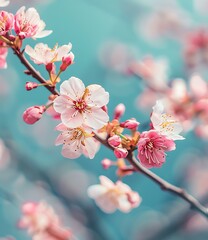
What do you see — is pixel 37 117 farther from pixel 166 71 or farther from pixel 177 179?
pixel 166 71

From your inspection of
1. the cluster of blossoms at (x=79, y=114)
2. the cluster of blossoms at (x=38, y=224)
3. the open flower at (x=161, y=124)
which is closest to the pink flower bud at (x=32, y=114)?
the cluster of blossoms at (x=79, y=114)

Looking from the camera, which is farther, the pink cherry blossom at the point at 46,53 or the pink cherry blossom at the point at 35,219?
the pink cherry blossom at the point at 35,219

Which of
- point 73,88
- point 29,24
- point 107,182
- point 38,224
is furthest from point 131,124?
point 38,224

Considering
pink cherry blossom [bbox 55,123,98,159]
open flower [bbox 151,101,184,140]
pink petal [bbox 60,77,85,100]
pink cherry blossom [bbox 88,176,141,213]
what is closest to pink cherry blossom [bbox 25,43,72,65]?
pink petal [bbox 60,77,85,100]

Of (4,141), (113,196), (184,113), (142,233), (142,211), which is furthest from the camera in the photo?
(142,211)

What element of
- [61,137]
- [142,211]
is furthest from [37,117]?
[142,211]

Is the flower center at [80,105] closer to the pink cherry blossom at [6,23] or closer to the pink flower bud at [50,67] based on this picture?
the pink flower bud at [50,67]
